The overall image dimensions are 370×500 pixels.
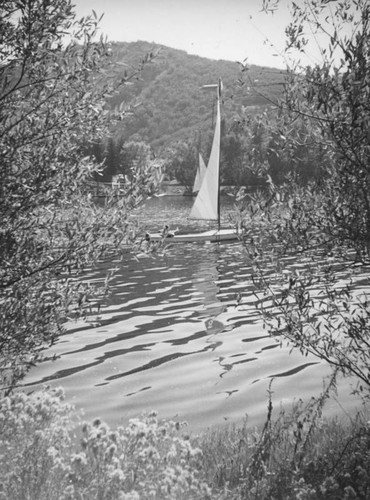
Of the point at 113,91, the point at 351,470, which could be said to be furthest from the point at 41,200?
the point at 351,470

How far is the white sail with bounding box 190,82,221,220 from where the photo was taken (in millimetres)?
54719

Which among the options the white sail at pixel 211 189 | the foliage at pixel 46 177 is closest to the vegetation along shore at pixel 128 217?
the foliage at pixel 46 177

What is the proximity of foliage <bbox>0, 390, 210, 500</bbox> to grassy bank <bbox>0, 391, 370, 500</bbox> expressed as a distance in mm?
13

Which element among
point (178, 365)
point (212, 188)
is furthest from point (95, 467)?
point (212, 188)

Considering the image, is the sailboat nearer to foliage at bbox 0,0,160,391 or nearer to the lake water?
the lake water

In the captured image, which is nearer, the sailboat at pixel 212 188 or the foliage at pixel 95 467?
the foliage at pixel 95 467

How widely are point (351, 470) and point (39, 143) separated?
6.61 meters

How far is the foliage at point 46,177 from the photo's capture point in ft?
25.5

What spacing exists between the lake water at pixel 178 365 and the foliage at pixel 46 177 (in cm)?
94

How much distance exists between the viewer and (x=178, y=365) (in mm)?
15914

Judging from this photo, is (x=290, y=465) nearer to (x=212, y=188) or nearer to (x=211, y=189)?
(x=212, y=188)

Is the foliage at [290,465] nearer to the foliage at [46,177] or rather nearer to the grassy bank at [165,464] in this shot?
the grassy bank at [165,464]

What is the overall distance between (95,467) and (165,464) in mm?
995

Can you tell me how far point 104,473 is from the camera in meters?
6.79
